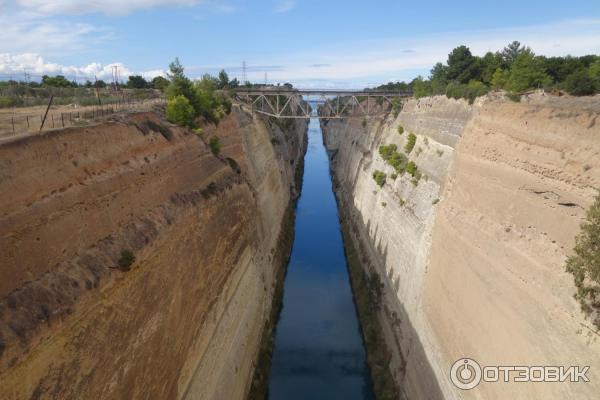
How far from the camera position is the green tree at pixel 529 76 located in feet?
68.4

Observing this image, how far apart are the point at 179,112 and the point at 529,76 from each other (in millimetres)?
16531

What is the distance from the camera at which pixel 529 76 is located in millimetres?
21094

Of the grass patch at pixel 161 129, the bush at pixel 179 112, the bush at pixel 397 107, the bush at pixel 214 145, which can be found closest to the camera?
the grass patch at pixel 161 129

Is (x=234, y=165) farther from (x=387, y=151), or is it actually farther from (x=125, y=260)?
(x=387, y=151)

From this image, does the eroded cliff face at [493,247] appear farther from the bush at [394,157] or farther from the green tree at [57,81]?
the green tree at [57,81]

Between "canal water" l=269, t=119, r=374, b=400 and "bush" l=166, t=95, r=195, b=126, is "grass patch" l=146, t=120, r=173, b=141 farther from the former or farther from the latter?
"canal water" l=269, t=119, r=374, b=400

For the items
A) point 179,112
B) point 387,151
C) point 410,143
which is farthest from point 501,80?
point 179,112

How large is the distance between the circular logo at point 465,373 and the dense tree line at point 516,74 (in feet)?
30.8

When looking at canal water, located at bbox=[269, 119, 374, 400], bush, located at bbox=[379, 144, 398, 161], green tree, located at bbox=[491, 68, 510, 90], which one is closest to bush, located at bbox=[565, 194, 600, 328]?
canal water, located at bbox=[269, 119, 374, 400]

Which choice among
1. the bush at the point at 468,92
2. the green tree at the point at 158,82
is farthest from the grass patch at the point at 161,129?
the green tree at the point at 158,82

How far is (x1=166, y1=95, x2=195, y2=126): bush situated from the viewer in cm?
1706

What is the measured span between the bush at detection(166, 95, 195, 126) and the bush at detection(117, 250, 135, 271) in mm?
8327

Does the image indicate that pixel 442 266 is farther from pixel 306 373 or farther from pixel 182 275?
pixel 182 275

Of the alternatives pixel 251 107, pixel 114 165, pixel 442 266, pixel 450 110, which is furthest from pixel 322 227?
pixel 114 165
